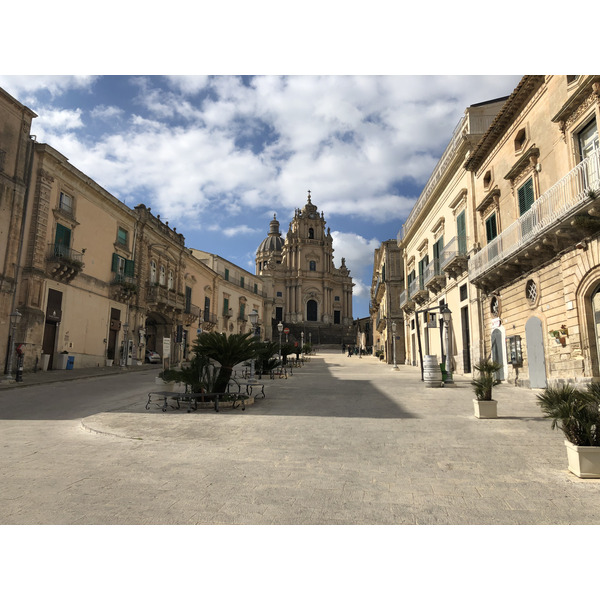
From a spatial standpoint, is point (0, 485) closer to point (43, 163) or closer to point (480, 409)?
point (480, 409)

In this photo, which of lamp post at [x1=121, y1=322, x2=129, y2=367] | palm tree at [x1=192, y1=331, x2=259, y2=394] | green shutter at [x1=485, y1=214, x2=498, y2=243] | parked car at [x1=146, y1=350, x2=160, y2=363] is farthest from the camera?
parked car at [x1=146, y1=350, x2=160, y2=363]

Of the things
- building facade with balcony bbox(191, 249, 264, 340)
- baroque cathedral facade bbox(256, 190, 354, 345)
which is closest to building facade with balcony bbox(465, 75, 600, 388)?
building facade with balcony bbox(191, 249, 264, 340)

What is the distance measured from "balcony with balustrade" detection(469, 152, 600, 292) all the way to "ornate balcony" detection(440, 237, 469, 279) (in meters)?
2.93

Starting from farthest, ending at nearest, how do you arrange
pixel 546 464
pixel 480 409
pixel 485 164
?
pixel 485 164 < pixel 480 409 < pixel 546 464

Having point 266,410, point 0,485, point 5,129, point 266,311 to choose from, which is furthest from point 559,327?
point 266,311

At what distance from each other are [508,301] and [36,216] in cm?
1980

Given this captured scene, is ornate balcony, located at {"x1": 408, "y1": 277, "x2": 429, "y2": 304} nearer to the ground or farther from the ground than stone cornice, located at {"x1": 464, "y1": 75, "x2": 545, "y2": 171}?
nearer to the ground

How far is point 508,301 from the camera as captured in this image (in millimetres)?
14344

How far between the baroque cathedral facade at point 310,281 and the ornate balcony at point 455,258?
52.2 meters

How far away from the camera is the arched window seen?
77.4 m

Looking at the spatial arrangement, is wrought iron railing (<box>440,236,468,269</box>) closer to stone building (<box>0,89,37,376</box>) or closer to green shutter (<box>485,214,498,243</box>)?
green shutter (<box>485,214,498,243</box>)

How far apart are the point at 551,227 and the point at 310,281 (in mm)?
67405

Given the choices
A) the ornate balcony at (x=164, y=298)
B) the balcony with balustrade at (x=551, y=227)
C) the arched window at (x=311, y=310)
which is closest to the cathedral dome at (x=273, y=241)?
the arched window at (x=311, y=310)

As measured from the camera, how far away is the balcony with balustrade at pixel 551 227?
9258 millimetres
